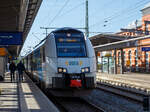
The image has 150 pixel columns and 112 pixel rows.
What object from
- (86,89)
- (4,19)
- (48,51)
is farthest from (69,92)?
(4,19)

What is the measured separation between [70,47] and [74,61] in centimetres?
87

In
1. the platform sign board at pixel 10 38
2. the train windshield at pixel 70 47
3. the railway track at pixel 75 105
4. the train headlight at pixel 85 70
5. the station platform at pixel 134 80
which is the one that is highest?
the platform sign board at pixel 10 38

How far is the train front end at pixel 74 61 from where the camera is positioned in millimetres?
11758

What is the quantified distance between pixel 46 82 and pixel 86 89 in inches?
67.2

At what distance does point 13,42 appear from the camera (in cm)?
1812

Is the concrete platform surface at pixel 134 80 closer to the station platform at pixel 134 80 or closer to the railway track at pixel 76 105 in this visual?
the station platform at pixel 134 80

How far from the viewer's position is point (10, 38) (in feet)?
58.9

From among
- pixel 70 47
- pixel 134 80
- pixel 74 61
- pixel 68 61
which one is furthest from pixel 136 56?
pixel 68 61

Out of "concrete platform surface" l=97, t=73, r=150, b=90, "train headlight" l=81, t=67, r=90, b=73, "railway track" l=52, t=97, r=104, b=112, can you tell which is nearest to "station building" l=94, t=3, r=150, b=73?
"concrete platform surface" l=97, t=73, r=150, b=90

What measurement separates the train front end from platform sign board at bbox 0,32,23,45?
541 cm

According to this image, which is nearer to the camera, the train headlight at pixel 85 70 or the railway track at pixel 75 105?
the railway track at pixel 75 105

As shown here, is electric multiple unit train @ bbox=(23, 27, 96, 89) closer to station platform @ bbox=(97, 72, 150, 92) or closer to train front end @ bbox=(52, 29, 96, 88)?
train front end @ bbox=(52, 29, 96, 88)

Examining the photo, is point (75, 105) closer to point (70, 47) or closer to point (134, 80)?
point (70, 47)

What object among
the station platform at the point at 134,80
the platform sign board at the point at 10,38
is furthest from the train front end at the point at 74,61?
the station platform at the point at 134,80
